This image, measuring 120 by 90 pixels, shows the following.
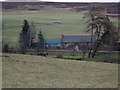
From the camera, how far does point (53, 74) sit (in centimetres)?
874

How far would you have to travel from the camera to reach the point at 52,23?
103 ft

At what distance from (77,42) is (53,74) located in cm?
1552

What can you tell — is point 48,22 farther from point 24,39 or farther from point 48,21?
point 24,39

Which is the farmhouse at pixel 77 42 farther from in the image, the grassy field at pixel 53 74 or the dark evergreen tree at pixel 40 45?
the grassy field at pixel 53 74

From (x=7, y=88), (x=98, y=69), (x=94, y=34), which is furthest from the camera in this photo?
(x=94, y=34)

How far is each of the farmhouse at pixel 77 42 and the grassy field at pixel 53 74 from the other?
38.5 ft

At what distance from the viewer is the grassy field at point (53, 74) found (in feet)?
24.6

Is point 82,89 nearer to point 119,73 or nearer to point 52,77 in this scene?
point 52,77

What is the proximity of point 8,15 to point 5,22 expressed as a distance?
643 mm

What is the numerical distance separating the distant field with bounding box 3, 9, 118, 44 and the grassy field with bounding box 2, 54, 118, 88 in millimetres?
13176

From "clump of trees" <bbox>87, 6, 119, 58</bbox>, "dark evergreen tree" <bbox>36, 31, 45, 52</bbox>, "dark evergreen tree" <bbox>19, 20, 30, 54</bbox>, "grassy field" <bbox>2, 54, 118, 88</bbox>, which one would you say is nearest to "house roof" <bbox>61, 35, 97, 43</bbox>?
"clump of trees" <bbox>87, 6, 119, 58</bbox>

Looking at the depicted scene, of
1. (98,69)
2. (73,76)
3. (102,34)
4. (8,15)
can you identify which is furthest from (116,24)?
(73,76)

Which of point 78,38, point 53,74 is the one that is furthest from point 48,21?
point 53,74

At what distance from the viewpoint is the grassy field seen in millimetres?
7484
